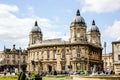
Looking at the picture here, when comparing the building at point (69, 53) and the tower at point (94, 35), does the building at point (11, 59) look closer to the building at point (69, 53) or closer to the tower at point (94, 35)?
the building at point (69, 53)

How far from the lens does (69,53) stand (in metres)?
95.4

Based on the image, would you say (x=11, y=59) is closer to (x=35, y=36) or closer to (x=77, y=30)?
(x=35, y=36)

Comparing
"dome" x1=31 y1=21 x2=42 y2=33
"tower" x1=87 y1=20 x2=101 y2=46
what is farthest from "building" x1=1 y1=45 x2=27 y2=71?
"tower" x1=87 y1=20 x2=101 y2=46

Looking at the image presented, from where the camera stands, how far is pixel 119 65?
84312 millimetres

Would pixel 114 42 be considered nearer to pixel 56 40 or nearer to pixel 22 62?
pixel 56 40

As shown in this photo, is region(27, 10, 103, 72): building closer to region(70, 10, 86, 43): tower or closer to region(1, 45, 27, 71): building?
region(70, 10, 86, 43): tower

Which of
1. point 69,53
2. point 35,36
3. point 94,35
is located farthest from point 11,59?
point 69,53

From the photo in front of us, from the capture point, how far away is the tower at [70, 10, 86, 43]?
313 ft

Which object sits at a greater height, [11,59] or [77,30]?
[77,30]

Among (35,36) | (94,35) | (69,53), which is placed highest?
(94,35)

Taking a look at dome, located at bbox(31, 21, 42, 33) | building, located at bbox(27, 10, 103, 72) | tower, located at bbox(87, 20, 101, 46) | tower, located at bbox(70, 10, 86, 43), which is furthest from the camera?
tower, located at bbox(87, 20, 101, 46)

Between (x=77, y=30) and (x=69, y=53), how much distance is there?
689 cm

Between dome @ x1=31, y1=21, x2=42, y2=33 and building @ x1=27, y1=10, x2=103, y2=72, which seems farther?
dome @ x1=31, y1=21, x2=42, y2=33

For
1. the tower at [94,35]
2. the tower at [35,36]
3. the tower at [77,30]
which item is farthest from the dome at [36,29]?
the tower at [77,30]
